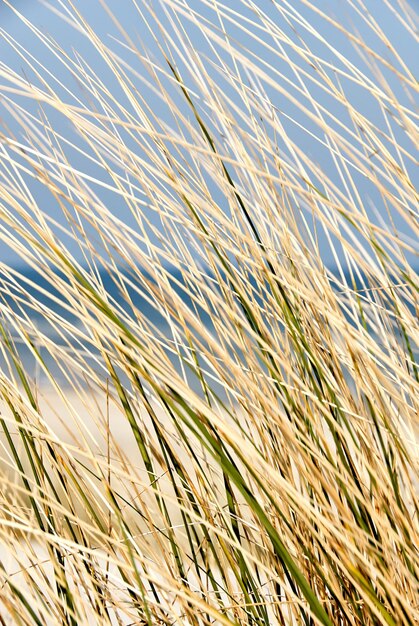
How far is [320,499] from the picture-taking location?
0.55 meters

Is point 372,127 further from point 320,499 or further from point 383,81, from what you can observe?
point 320,499

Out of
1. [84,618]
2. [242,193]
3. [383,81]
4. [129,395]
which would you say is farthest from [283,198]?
[84,618]

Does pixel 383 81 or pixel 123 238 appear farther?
pixel 383 81

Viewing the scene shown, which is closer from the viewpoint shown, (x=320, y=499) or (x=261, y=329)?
(x=320, y=499)

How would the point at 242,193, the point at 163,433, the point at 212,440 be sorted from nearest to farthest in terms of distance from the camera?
1. the point at 212,440
2. the point at 163,433
3. the point at 242,193

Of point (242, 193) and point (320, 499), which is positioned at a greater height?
point (242, 193)

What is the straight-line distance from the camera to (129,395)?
71 cm

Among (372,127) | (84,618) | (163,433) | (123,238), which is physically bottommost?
(84,618)

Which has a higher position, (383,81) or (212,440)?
(383,81)

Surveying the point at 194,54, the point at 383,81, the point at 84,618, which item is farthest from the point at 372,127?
the point at 84,618

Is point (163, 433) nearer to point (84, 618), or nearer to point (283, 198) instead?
point (84, 618)

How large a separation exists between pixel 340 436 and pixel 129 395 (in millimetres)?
206

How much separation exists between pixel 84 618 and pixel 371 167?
473 mm

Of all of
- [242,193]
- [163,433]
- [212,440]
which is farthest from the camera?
[242,193]
